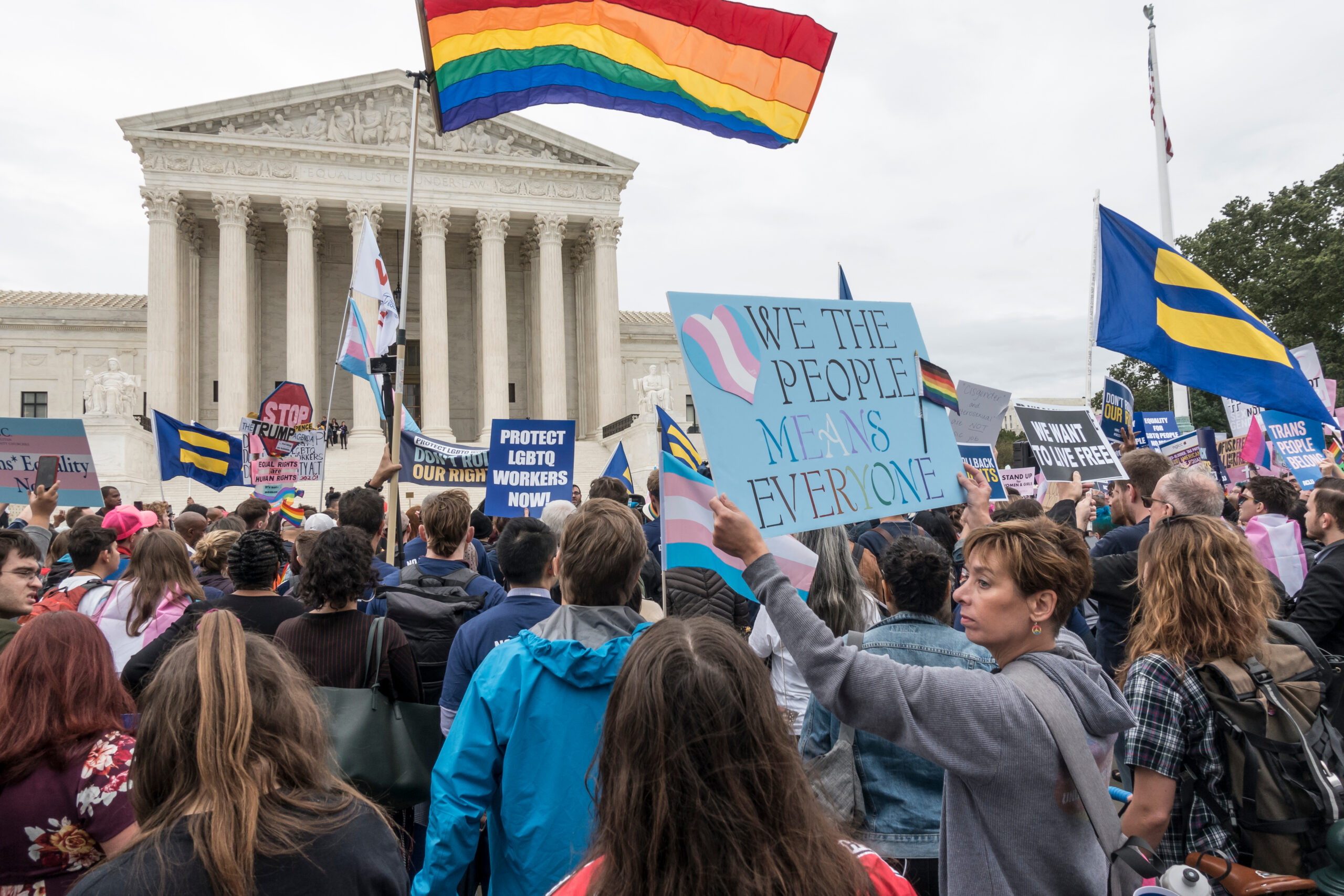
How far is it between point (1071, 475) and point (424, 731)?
4754mm

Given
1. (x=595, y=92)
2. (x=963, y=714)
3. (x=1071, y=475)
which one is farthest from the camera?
(x=595, y=92)

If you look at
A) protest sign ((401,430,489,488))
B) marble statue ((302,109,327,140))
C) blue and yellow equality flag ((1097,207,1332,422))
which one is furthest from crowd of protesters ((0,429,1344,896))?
marble statue ((302,109,327,140))

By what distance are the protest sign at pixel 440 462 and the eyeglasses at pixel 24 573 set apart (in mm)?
5808

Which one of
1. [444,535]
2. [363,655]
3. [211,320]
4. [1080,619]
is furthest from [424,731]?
[211,320]

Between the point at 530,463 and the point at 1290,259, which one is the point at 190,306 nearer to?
the point at 530,463

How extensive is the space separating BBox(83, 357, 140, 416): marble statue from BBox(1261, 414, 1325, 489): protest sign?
31075 millimetres

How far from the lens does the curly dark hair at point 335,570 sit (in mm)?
3658

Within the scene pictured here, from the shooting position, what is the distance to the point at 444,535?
193 inches

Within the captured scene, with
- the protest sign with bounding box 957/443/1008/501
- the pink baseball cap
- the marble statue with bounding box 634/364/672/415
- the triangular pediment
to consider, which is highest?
the triangular pediment

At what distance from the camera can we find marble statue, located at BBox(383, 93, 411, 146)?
36.2 meters

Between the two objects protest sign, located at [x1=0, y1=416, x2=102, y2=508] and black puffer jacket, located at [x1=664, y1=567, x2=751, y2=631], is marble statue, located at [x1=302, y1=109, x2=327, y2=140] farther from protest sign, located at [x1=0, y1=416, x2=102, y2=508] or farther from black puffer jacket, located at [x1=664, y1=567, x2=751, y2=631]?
black puffer jacket, located at [x1=664, y1=567, x2=751, y2=631]

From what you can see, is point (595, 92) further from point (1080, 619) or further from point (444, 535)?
point (1080, 619)

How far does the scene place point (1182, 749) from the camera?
2.64 metres

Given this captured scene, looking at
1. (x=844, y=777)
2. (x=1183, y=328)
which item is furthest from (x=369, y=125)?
(x=844, y=777)
